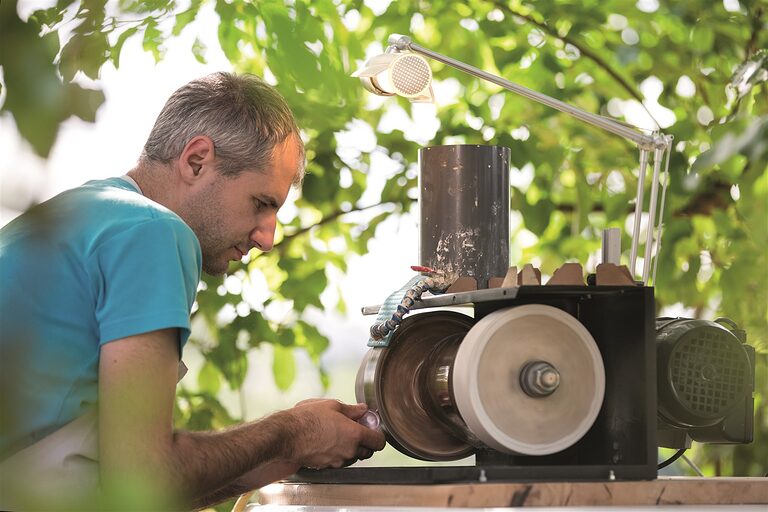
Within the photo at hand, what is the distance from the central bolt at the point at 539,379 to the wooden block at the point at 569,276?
103 mm

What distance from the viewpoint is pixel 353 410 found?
1.43 metres

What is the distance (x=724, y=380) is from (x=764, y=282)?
1629 millimetres

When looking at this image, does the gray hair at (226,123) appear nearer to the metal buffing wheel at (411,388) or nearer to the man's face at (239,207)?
the man's face at (239,207)

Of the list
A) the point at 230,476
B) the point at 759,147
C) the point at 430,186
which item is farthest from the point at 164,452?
the point at 759,147

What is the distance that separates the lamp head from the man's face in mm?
180

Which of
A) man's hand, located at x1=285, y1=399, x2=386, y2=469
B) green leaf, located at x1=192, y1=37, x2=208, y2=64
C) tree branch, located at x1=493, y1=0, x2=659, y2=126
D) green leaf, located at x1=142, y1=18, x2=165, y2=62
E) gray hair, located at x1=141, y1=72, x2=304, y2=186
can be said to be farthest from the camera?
tree branch, located at x1=493, y1=0, x2=659, y2=126

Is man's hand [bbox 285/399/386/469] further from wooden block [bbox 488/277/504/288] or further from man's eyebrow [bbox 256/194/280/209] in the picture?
man's eyebrow [bbox 256/194/280/209]

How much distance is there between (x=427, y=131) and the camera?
3.07m

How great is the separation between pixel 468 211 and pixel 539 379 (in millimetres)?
385

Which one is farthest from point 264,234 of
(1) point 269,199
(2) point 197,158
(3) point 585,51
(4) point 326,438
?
(3) point 585,51

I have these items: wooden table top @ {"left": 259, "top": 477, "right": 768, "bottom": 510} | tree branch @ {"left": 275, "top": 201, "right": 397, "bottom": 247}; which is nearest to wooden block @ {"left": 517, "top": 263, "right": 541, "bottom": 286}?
wooden table top @ {"left": 259, "top": 477, "right": 768, "bottom": 510}

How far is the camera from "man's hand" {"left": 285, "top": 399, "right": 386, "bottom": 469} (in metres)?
1.37

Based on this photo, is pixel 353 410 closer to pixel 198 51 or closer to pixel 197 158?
pixel 197 158

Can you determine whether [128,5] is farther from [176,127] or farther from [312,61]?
[312,61]
